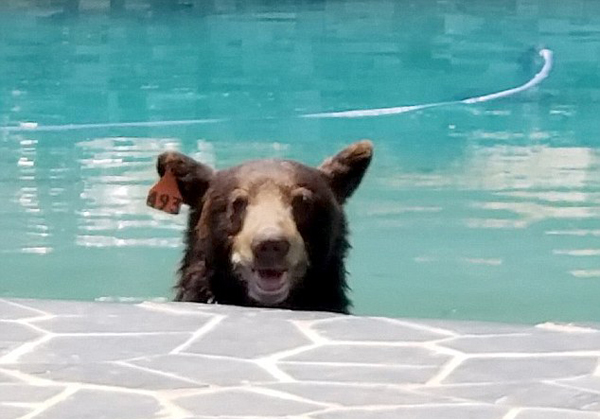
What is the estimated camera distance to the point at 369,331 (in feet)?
12.1

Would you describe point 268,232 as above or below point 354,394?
above

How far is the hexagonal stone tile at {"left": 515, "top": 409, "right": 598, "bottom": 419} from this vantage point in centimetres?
293

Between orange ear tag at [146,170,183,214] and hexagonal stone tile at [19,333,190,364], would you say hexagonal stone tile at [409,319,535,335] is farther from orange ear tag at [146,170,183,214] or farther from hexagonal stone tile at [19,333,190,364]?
orange ear tag at [146,170,183,214]

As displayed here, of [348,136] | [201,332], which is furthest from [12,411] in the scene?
[348,136]

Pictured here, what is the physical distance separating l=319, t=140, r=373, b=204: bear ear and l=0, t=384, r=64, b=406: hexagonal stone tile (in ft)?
8.02

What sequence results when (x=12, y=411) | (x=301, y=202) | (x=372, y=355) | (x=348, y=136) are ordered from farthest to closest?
1. (x=348, y=136)
2. (x=301, y=202)
3. (x=372, y=355)
4. (x=12, y=411)

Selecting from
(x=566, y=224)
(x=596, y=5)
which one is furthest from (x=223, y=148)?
(x=596, y=5)

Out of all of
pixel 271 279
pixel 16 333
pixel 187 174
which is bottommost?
pixel 271 279

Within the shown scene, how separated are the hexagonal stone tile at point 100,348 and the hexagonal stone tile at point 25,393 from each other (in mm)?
231

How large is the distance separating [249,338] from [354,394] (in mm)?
537

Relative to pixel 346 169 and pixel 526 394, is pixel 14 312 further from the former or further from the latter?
pixel 346 169

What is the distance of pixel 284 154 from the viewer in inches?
430

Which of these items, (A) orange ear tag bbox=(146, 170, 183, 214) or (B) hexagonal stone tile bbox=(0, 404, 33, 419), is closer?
(B) hexagonal stone tile bbox=(0, 404, 33, 419)

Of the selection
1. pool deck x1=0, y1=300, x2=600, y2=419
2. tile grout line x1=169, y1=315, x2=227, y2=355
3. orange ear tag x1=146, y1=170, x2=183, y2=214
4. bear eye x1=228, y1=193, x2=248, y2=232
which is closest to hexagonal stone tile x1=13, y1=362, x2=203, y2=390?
pool deck x1=0, y1=300, x2=600, y2=419
